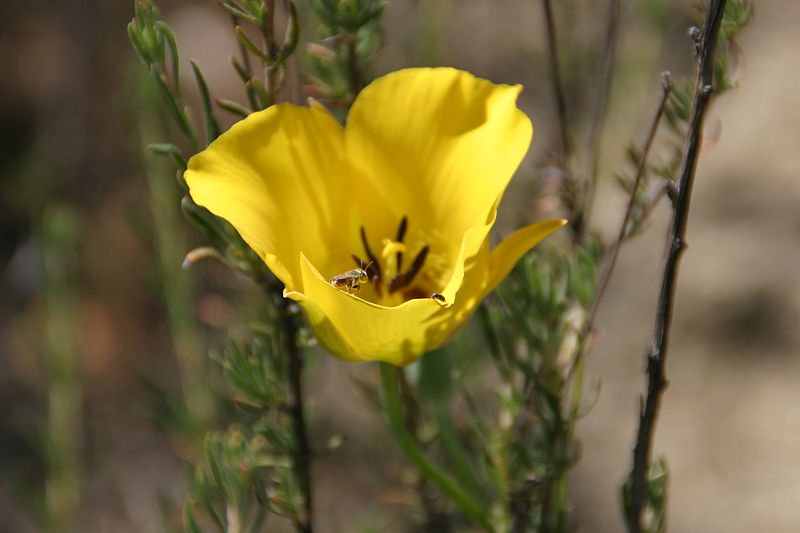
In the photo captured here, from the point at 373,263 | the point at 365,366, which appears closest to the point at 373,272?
the point at 373,263

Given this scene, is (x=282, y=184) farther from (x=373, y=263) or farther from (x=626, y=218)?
(x=626, y=218)

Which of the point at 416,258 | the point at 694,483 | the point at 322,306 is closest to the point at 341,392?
the point at 694,483

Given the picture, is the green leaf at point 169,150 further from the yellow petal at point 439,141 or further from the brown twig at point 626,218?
the brown twig at point 626,218

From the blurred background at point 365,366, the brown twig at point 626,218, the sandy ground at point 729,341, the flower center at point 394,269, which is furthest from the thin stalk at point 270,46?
the sandy ground at point 729,341

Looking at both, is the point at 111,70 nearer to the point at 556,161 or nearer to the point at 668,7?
the point at 668,7

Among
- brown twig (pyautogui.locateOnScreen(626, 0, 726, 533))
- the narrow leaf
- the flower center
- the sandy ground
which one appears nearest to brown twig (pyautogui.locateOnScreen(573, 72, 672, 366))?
brown twig (pyautogui.locateOnScreen(626, 0, 726, 533))

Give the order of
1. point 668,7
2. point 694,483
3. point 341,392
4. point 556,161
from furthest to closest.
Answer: point 341,392 < point 668,7 < point 694,483 < point 556,161

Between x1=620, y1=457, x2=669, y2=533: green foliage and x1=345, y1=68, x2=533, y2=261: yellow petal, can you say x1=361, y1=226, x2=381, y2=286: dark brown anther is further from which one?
x1=620, y1=457, x2=669, y2=533: green foliage
